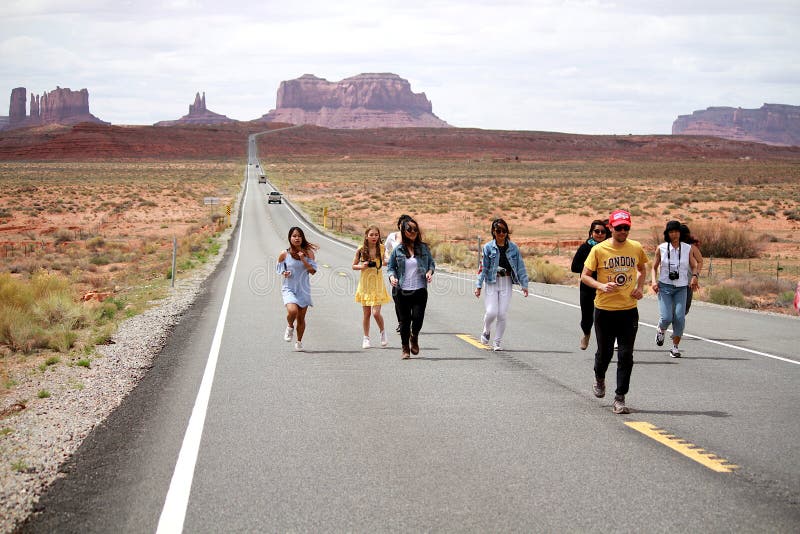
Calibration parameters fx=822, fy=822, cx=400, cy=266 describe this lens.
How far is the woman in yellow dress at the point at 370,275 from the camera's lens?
10.6 metres

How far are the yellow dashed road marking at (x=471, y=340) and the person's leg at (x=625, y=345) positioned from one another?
153 inches

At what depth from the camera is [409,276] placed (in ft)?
33.4

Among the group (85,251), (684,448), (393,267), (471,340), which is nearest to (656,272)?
(471,340)

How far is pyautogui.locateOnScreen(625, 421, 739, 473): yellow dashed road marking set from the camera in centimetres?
578

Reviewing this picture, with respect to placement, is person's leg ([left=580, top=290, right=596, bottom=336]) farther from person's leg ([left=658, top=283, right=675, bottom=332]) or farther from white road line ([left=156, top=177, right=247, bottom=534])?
white road line ([left=156, top=177, right=247, bottom=534])

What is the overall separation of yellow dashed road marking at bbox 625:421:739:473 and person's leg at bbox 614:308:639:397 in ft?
1.43

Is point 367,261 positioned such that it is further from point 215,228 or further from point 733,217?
point 733,217

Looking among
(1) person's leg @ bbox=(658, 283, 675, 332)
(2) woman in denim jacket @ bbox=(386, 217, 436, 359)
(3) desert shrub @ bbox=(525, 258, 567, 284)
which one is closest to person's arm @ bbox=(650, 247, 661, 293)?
(1) person's leg @ bbox=(658, 283, 675, 332)

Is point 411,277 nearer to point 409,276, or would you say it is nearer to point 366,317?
point 409,276

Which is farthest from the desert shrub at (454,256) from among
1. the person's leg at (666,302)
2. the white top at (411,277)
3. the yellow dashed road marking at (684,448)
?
the yellow dashed road marking at (684,448)

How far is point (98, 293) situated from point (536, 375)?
1533 cm

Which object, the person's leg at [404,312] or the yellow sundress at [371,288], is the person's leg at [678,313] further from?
the yellow sundress at [371,288]

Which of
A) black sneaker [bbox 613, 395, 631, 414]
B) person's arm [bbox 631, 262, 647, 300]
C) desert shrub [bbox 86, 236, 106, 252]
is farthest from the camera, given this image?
desert shrub [bbox 86, 236, 106, 252]

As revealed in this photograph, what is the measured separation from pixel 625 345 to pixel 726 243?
94.7 ft
